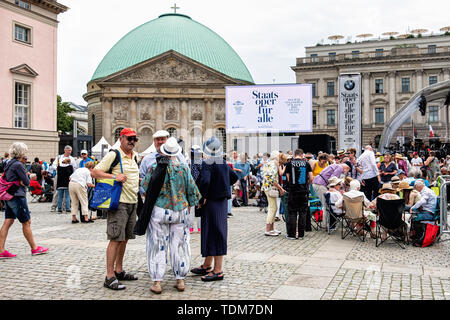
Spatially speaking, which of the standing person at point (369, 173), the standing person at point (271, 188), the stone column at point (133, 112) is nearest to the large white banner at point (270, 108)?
the standing person at point (369, 173)

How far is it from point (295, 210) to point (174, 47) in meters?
58.8

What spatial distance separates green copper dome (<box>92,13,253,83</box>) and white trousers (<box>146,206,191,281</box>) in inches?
2363

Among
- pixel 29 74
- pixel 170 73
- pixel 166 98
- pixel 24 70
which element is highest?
pixel 170 73

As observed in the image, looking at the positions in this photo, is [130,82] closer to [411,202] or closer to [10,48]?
[10,48]

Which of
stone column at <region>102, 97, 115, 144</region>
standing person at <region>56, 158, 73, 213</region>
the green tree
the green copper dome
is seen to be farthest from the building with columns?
standing person at <region>56, 158, 73, 213</region>

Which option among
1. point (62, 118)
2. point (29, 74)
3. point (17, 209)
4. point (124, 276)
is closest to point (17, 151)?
point (17, 209)

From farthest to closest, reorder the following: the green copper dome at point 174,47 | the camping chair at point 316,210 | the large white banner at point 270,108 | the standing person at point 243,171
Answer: the green copper dome at point 174,47
the large white banner at point 270,108
the standing person at point 243,171
the camping chair at point 316,210

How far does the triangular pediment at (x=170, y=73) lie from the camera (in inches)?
2260

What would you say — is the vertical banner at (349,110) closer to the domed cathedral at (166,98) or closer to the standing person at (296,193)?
the standing person at (296,193)

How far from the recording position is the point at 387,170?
547 inches

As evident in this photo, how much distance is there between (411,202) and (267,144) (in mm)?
11103

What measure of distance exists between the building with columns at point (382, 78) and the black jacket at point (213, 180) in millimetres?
60784

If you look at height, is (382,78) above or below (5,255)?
above

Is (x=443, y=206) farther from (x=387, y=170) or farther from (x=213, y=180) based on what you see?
(x=387, y=170)
